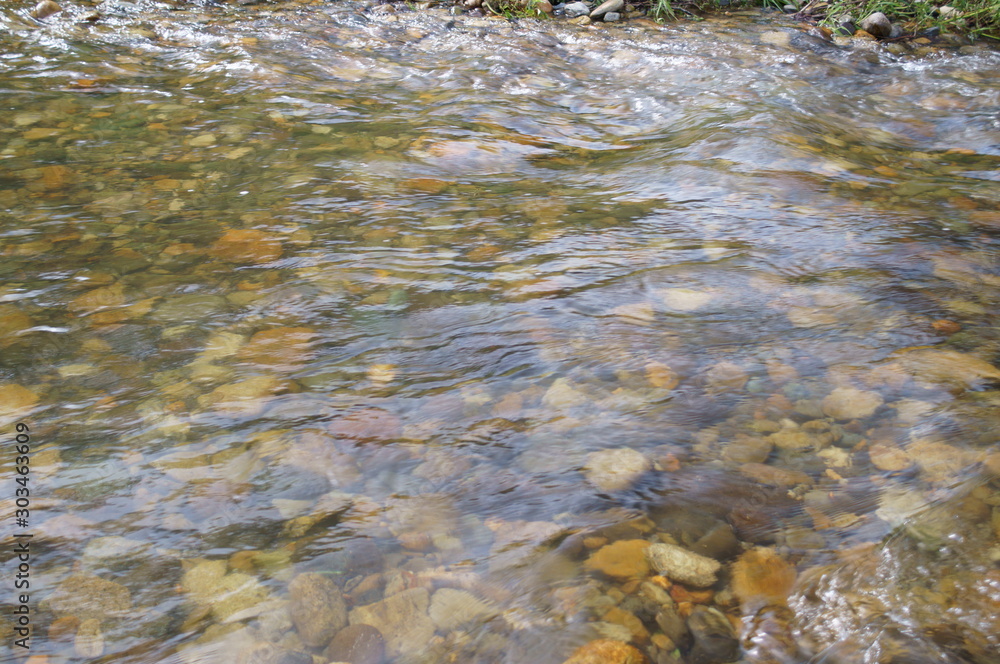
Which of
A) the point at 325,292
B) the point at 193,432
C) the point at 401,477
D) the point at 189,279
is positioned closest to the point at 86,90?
the point at 189,279

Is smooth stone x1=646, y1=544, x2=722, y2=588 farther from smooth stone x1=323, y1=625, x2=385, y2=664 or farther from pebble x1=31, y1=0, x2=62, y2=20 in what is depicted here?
pebble x1=31, y1=0, x2=62, y2=20

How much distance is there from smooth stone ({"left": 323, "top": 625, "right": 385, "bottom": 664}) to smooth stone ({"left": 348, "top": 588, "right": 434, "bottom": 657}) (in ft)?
0.04

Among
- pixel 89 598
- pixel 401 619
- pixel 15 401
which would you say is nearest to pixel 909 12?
pixel 401 619

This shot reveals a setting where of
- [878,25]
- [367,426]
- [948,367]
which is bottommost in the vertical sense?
[367,426]

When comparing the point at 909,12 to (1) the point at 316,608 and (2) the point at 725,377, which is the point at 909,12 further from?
(1) the point at 316,608

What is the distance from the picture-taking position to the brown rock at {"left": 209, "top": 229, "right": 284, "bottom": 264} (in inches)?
102

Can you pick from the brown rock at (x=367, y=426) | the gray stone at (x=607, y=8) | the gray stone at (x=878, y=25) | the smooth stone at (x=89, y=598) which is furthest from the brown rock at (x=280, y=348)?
the gray stone at (x=878, y=25)

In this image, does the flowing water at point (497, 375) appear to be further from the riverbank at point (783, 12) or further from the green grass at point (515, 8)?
the green grass at point (515, 8)

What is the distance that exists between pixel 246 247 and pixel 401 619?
5.60 feet

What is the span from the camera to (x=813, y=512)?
160cm

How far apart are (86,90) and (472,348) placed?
10.7 ft

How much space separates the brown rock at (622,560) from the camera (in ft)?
4.85

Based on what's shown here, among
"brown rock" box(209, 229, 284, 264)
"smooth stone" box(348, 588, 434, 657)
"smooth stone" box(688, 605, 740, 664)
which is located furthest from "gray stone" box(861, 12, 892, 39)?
"smooth stone" box(348, 588, 434, 657)

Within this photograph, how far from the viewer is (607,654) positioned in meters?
1.32
